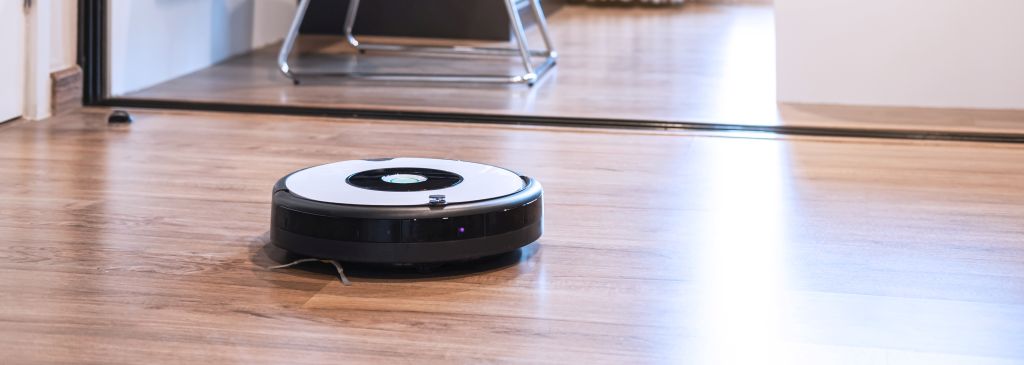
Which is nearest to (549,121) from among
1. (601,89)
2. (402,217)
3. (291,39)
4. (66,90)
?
(601,89)

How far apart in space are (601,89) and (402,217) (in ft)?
5.00

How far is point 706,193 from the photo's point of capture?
5.57ft

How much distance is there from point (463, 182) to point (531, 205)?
0.08 metres

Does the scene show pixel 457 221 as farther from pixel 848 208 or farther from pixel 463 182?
pixel 848 208

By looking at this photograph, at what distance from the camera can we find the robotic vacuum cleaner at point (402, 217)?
4.01ft

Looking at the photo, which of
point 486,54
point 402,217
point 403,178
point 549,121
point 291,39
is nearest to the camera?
point 402,217

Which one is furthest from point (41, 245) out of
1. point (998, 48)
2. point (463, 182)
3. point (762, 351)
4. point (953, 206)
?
point (998, 48)

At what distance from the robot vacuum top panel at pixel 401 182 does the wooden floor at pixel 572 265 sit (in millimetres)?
79

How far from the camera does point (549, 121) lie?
7.45 ft

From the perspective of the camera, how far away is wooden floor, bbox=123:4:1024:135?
2.31m

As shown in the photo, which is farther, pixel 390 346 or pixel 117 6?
pixel 117 6

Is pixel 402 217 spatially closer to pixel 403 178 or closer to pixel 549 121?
pixel 403 178

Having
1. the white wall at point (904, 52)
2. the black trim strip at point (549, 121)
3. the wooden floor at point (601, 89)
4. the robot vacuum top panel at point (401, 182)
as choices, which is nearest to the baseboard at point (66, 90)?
the black trim strip at point (549, 121)

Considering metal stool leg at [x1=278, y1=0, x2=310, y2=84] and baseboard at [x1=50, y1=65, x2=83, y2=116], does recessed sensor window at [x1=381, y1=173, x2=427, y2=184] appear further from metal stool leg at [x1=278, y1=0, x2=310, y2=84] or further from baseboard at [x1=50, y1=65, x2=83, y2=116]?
metal stool leg at [x1=278, y1=0, x2=310, y2=84]
